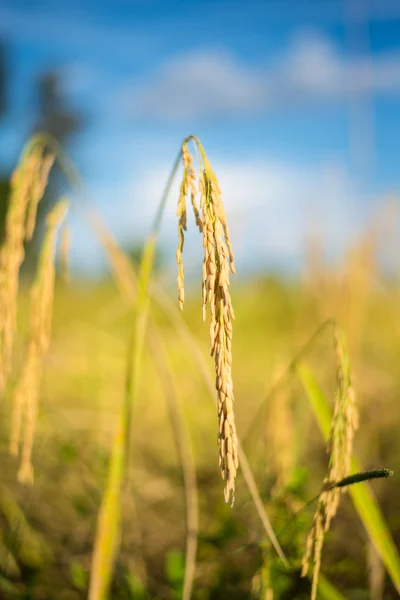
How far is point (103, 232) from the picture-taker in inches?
27.8

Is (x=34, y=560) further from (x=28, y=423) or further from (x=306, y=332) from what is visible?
(x=306, y=332)

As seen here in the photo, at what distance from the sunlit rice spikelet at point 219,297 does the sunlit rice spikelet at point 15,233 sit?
0.23 m

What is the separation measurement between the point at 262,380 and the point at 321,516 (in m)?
2.05

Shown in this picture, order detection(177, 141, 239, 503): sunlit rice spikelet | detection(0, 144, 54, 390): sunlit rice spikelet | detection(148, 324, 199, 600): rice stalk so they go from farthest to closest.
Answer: detection(148, 324, 199, 600): rice stalk
detection(0, 144, 54, 390): sunlit rice spikelet
detection(177, 141, 239, 503): sunlit rice spikelet

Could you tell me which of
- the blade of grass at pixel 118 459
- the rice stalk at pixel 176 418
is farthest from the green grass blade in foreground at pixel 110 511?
the rice stalk at pixel 176 418

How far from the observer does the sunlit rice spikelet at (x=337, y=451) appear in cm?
49

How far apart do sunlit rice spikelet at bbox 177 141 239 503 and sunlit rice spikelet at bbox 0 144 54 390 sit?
0.76ft

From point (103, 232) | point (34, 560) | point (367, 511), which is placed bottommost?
point (34, 560)

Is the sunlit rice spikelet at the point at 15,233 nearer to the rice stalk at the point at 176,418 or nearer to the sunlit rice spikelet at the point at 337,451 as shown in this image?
the rice stalk at the point at 176,418

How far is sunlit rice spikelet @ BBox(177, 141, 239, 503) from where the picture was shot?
1.28ft

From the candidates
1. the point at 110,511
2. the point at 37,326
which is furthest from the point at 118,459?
the point at 37,326

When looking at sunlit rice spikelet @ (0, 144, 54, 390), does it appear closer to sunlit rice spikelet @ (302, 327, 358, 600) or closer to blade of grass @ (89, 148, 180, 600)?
blade of grass @ (89, 148, 180, 600)

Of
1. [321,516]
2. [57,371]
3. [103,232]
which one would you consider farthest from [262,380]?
[321,516]

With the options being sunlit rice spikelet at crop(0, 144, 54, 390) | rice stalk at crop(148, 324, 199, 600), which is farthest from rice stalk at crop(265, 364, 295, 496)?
sunlit rice spikelet at crop(0, 144, 54, 390)
